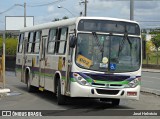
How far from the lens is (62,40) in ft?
48.8

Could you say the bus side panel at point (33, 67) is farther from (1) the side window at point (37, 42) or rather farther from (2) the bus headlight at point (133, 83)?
(2) the bus headlight at point (133, 83)

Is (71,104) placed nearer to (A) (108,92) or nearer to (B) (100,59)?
(A) (108,92)

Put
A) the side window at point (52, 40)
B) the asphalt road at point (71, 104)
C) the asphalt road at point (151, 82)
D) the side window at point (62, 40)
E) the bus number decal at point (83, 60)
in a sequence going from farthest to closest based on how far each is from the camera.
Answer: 1. the asphalt road at point (151, 82)
2. the side window at point (52, 40)
3. the side window at point (62, 40)
4. the asphalt road at point (71, 104)
5. the bus number decal at point (83, 60)

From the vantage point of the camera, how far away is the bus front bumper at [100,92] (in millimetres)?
13164

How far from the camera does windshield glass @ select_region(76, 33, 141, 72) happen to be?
13.4 meters

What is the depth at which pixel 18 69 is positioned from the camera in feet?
71.2

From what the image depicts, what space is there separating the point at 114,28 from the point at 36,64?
17.4 feet

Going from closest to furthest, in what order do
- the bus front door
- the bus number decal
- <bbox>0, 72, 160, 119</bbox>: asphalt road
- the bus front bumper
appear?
1. the bus front bumper
2. the bus number decal
3. <bbox>0, 72, 160, 119</bbox>: asphalt road
4. the bus front door

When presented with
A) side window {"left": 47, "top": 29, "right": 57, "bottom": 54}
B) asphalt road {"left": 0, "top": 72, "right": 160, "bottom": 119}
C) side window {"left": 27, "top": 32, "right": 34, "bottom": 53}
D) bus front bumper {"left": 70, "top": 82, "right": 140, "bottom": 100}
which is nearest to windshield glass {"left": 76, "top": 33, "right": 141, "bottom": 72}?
bus front bumper {"left": 70, "top": 82, "right": 140, "bottom": 100}

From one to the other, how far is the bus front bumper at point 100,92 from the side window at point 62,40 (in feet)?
6.13

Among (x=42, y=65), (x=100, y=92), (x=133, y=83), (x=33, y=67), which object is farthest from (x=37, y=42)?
(x=133, y=83)

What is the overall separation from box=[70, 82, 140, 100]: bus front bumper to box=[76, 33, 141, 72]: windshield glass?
61 centimetres

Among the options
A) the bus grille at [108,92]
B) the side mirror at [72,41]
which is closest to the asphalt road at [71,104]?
the bus grille at [108,92]

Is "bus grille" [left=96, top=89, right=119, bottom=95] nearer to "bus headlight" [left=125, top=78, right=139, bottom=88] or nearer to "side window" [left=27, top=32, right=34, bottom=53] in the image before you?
"bus headlight" [left=125, top=78, right=139, bottom=88]
